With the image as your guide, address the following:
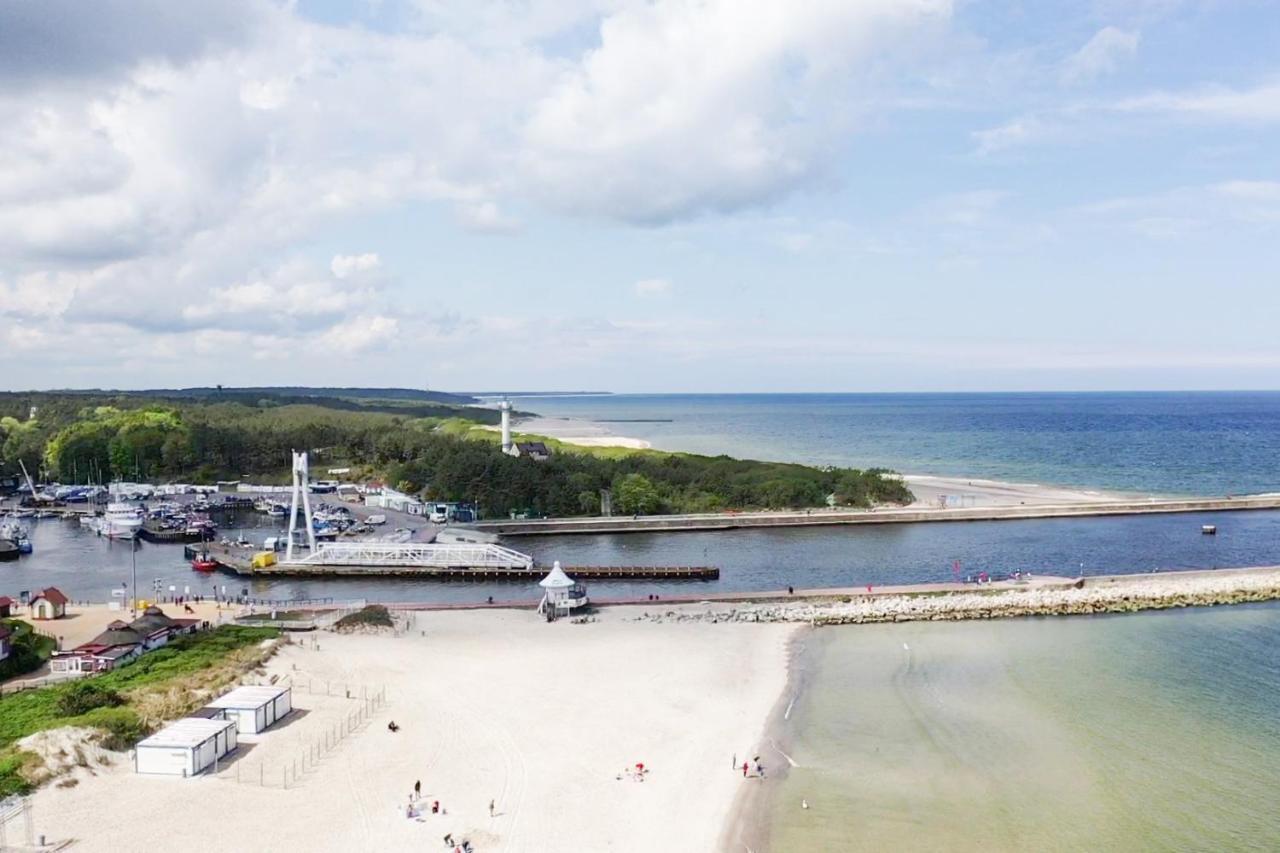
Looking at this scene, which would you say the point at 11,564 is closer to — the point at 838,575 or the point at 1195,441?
the point at 838,575

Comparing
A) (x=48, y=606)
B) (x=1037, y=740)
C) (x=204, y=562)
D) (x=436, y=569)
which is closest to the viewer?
(x=1037, y=740)

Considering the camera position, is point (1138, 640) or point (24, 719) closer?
point (24, 719)

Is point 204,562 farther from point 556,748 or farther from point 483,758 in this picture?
point 556,748

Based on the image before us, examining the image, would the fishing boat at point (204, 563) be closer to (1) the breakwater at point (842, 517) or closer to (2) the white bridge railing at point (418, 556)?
(2) the white bridge railing at point (418, 556)

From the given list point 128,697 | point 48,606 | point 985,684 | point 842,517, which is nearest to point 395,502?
point 842,517

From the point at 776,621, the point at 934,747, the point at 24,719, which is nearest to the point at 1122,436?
the point at 776,621

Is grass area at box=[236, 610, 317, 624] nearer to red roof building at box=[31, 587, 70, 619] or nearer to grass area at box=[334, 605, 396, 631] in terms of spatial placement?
grass area at box=[334, 605, 396, 631]
